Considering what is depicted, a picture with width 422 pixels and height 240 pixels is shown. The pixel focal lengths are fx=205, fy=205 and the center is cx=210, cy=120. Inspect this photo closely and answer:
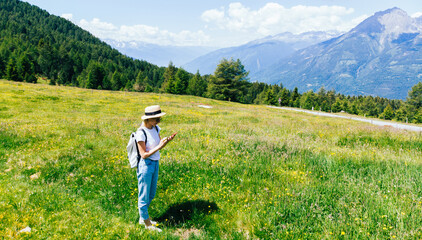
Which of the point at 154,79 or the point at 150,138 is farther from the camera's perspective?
the point at 154,79

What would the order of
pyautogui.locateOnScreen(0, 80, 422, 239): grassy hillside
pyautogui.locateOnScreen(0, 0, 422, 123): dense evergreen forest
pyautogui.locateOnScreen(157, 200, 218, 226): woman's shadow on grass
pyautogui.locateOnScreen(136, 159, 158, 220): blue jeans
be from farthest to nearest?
pyautogui.locateOnScreen(0, 0, 422, 123): dense evergreen forest, pyautogui.locateOnScreen(157, 200, 218, 226): woman's shadow on grass, pyautogui.locateOnScreen(136, 159, 158, 220): blue jeans, pyautogui.locateOnScreen(0, 80, 422, 239): grassy hillside

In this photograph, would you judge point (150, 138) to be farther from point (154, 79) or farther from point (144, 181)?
point (154, 79)

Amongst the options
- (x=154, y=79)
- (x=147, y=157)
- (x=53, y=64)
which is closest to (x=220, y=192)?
(x=147, y=157)

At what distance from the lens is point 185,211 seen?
520cm

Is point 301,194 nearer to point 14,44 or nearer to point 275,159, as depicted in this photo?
point 275,159

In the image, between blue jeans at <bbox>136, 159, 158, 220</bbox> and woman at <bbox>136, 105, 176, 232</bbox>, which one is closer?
woman at <bbox>136, 105, 176, 232</bbox>

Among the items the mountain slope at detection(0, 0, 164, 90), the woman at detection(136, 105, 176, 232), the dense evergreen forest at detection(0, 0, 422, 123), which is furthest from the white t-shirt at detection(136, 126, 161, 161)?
the mountain slope at detection(0, 0, 164, 90)

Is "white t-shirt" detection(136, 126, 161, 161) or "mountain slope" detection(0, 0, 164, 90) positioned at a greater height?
"mountain slope" detection(0, 0, 164, 90)

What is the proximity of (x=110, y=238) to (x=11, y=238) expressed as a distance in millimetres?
1805

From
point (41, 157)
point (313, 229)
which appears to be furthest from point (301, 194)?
point (41, 157)

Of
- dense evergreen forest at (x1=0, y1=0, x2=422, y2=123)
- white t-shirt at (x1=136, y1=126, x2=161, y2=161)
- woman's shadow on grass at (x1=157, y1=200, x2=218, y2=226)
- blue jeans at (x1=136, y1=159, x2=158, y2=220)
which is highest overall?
dense evergreen forest at (x1=0, y1=0, x2=422, y2=123)

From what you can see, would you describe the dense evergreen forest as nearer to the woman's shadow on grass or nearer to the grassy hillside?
the grassy hillside

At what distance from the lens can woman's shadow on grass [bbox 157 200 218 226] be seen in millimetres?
4949

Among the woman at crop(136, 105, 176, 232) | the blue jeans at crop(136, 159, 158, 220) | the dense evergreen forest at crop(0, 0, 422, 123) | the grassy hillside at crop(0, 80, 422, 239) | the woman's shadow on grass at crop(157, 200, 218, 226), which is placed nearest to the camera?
the grassy hillside at crop(0, 80, 422, 239)
